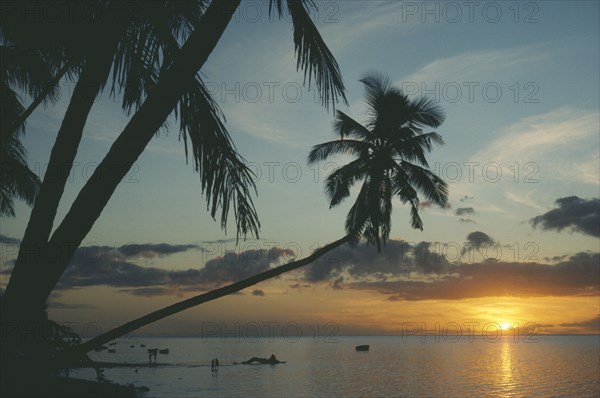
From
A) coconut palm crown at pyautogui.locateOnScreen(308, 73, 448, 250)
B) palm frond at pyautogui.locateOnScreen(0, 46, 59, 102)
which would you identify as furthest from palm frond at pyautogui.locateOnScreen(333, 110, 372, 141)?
palm frond at pyautogui.locateOnScreen(0, 46, 59, 102)

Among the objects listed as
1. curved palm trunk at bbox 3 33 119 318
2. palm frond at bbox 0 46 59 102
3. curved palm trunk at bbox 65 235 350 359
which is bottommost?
curved palm trunk at bbox 65 235 350 359

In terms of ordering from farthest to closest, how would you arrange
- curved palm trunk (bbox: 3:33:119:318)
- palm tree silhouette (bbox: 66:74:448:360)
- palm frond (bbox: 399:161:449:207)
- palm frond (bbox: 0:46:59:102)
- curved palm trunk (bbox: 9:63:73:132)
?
palm frond (bbox: 399:161:449:207), palm tree silhouette (bbox: 66:74:448:360), palm frond (bbox: 0:46:59:102), curved palm trunk (bbox: 9:63:73:132), curved palm trunk (bbox: 3:33:119:318)

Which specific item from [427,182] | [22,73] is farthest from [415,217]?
[22,73]

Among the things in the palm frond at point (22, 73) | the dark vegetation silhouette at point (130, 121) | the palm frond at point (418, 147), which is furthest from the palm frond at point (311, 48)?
the palm frond at point (418, 147)

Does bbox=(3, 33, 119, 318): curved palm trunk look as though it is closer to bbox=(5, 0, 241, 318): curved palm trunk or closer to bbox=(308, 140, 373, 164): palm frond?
bbox=(5, 0, 241, 318): curved palm trunk

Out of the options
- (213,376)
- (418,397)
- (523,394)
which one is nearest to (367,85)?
(418,397)

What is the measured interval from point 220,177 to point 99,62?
1.15 metres

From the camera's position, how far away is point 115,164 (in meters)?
2.34

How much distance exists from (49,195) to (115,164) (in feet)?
1.31

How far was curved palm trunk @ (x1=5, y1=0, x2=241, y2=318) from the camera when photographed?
2.22 m

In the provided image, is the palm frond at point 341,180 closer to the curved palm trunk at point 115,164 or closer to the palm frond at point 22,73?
the palm frond at point 22,73

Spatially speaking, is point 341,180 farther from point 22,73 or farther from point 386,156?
point 22,73

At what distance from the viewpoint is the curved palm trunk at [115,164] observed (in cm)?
222

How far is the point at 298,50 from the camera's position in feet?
11.4
